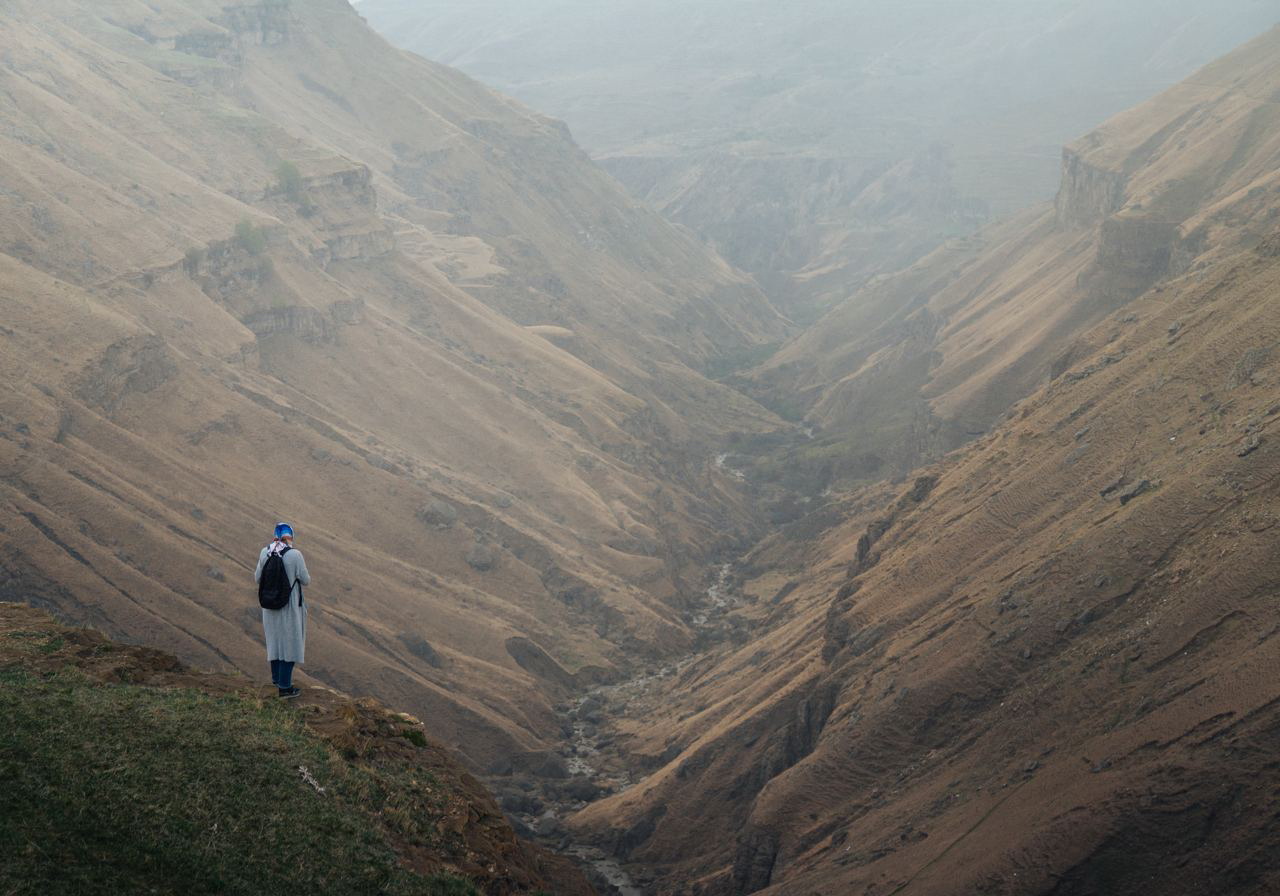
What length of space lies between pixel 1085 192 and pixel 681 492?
50.8 m

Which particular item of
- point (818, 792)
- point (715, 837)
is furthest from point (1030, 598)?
point (715, 837)

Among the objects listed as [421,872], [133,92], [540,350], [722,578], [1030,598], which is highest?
[133,92]

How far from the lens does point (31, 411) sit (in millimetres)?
60250

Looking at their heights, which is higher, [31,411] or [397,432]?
[31,411]

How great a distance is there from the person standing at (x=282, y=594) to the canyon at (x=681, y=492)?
593cm

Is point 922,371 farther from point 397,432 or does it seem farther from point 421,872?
point 421,872

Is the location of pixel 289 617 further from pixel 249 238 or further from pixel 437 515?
pixel 249 238

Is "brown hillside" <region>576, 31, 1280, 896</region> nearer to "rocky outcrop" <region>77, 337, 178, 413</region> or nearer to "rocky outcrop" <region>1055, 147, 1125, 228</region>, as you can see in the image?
"rocky outcrop" <region>77, 337, 178, 413</region>

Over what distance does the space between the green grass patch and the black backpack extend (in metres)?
2.20

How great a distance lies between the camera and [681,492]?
108938 millimetres

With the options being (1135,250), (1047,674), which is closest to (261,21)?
(1135,250)

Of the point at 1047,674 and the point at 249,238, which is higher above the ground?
the point at 249,238

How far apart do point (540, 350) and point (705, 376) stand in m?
44.1

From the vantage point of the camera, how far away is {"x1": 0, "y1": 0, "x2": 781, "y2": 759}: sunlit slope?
5953 centimetres
